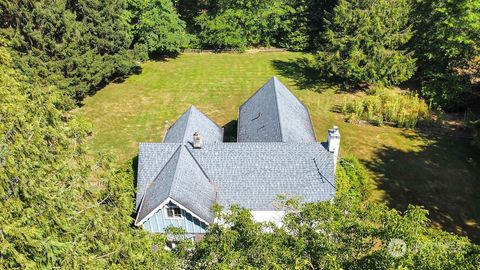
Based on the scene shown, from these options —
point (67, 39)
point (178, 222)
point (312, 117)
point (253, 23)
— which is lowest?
point (178, 222)

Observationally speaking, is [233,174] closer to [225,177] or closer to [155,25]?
[225,177]

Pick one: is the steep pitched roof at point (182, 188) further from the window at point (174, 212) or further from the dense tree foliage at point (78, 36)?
the dense tree foliage at point (78, 36)

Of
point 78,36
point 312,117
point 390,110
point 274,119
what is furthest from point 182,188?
point 390,110

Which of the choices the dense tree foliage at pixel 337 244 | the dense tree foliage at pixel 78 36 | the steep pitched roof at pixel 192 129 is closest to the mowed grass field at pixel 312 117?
the dense tree foliage at pixel 78 36

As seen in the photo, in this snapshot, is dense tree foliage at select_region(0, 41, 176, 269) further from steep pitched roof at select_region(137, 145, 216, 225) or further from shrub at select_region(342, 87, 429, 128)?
shrub at select_region(342, 87, 429, 128)

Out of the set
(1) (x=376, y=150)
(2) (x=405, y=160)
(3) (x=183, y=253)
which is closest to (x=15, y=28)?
(3) (x=183, y=253)

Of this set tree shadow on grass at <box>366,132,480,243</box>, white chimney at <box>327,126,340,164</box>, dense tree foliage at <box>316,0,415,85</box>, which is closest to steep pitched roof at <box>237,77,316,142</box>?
white chimney at <box>327,126,340,164</box>
